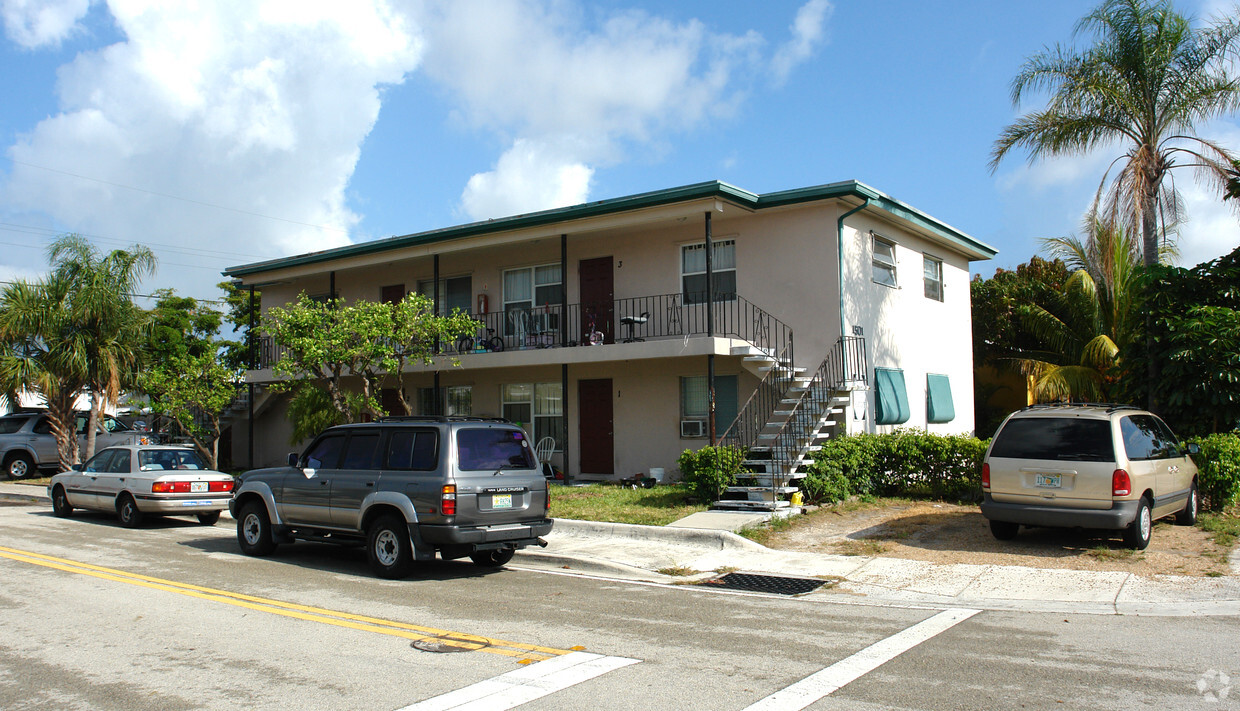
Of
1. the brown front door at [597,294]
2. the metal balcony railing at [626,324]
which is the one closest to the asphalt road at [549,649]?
the metal balcony railing at [626,324]

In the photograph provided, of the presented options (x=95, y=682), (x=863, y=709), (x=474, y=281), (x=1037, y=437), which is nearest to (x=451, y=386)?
(x=474, y=281)

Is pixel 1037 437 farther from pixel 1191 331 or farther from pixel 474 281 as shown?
pixel 474 281

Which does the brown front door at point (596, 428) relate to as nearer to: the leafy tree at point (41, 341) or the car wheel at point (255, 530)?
the car wheel at point (255, 530)

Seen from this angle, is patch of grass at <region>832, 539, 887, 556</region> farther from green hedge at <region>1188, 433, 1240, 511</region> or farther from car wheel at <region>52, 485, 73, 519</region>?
car wheel at <region>52, 485, 73, 519</region>

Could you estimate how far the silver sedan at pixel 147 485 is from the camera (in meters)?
14.1

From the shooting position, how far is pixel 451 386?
21.7 metres

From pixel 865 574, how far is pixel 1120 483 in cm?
296

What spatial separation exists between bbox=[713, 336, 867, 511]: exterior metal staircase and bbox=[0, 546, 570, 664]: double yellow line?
7.18 meters

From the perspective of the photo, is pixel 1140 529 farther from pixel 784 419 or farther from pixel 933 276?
pixel 933 276

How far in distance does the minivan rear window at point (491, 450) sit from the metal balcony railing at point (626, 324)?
675cm

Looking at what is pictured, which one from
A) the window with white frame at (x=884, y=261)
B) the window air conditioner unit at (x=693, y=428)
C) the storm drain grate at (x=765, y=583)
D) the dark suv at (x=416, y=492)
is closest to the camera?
the storm drain grate at (x=765, y=583)

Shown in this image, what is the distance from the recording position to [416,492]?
370 inches

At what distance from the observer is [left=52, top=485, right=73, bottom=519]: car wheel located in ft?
51.9

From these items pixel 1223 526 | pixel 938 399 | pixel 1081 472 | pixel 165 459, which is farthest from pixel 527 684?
pixel 938 399
